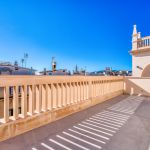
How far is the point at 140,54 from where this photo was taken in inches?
418

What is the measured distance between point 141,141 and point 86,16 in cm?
1722

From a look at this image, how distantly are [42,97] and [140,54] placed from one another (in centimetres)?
933

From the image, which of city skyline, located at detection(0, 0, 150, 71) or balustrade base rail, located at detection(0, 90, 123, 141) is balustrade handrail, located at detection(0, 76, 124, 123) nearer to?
balustrade base rail, located at detection(0, 90, 123, 141)

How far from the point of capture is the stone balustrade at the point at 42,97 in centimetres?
256

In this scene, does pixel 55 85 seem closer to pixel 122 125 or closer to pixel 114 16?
pixel 122 125

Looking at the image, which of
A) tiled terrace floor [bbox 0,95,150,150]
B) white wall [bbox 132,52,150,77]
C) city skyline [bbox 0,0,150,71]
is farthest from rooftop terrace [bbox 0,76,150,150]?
city skyline [bbox 0,0,150,71]

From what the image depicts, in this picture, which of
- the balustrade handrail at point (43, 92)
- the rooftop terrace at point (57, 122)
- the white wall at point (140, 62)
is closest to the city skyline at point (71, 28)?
the white wall at point (140, 62)

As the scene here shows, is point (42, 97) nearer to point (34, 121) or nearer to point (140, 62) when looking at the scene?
point (34, 121)

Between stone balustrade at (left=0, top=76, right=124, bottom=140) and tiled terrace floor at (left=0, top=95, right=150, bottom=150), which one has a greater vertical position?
stone balustrade at (left=0, top=76, right=124, bottom=140)

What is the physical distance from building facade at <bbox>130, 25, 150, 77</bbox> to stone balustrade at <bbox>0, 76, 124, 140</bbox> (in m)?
6.08

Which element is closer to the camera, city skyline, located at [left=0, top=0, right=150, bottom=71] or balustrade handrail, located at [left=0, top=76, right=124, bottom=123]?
balustrade handrail, located at [left=0, top=76, right=124, bottom=123]

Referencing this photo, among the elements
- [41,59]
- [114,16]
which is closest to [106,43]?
[114,16]

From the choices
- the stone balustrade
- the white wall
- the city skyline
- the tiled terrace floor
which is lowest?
the tiled terrace floor

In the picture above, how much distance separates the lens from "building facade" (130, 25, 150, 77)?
10273 mm
